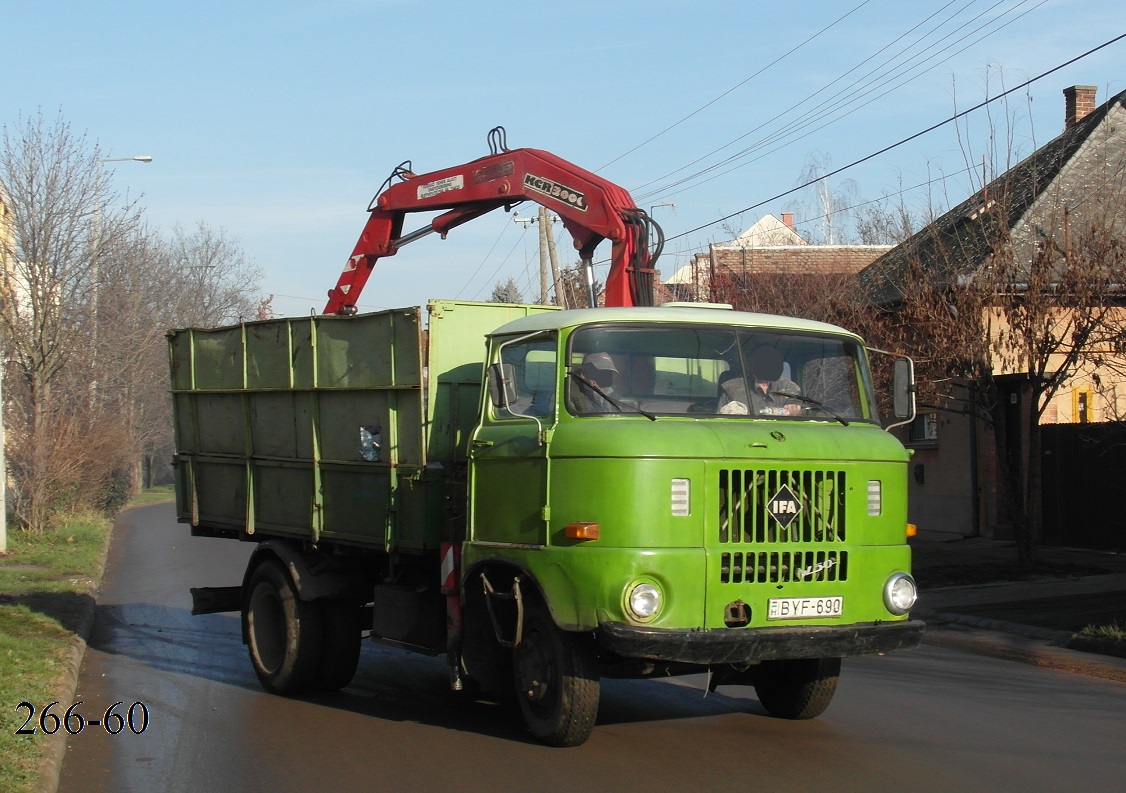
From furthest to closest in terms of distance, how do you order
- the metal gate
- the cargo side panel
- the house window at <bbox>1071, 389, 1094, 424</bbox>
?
1. the house window at <bbox>1071, 389, 1094, 424</bbox>
2. the metal gate
3. the cargo side panel

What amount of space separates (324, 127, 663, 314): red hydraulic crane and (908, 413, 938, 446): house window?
517 inches

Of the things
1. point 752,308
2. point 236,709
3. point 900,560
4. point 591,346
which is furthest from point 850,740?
point 752,308

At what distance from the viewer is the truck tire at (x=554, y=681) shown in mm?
7016

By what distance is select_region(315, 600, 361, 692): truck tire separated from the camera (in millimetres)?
9523

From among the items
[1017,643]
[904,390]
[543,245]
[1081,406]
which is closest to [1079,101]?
[1081,406]

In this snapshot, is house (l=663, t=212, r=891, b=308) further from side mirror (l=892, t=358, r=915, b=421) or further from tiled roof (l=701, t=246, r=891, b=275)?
→ side mirror (l=892, t=358, r=915, b=421)

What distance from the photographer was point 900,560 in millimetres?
7461

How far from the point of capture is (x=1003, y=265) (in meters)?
15.9

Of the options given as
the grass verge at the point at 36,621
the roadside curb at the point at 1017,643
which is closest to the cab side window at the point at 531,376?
the grass verge at the point at 36,621

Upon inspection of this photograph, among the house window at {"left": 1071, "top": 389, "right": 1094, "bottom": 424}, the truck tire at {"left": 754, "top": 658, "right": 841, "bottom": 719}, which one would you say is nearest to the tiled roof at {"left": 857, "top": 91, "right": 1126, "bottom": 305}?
the house window at {"left": 1071, "top": 389, "right": 1094, "bottom": 424}

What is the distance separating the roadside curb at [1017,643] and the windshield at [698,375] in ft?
13.9

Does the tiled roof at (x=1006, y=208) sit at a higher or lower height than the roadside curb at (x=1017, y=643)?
higher

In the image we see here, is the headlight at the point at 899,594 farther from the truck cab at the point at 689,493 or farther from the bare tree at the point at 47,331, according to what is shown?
the bare tree at the point at 47,331

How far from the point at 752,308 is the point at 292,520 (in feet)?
54.0
